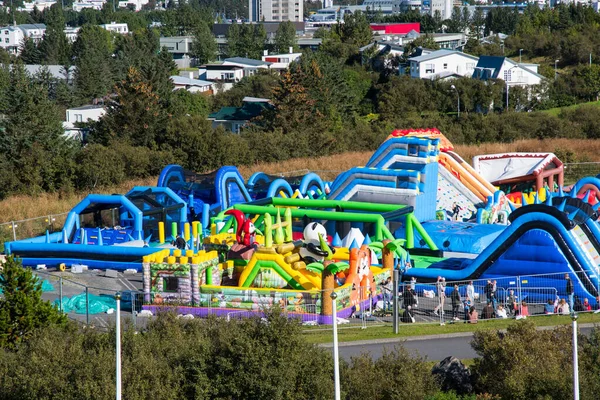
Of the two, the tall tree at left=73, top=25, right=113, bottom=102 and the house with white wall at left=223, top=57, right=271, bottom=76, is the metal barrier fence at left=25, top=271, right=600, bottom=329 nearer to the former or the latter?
the tall tree at left=73, top=25, right=113, bottom=102

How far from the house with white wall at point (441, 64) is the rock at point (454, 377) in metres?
71.6

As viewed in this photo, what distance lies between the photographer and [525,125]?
194 feet

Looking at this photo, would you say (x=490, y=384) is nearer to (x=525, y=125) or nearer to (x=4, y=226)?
(x=4, y=226)

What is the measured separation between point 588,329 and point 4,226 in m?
20.7

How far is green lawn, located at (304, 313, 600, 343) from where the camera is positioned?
71.4ft

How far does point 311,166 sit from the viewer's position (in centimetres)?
4772

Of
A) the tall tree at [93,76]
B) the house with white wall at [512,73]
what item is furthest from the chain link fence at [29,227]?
the house with white wall at [512,73]

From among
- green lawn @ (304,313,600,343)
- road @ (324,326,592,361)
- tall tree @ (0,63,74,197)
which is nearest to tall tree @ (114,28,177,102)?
tall tree @ (0,63,74,197)

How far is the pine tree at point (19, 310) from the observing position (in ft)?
64.6

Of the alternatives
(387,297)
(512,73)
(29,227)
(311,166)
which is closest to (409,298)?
(387,297)

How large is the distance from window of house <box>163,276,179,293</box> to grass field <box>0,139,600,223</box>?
49.5 ft

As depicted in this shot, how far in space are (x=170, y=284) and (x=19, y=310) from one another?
5370mm

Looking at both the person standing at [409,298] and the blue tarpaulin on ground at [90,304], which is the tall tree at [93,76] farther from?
the person standing at [409,298]

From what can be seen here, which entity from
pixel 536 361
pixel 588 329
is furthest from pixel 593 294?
pixel 536 361
